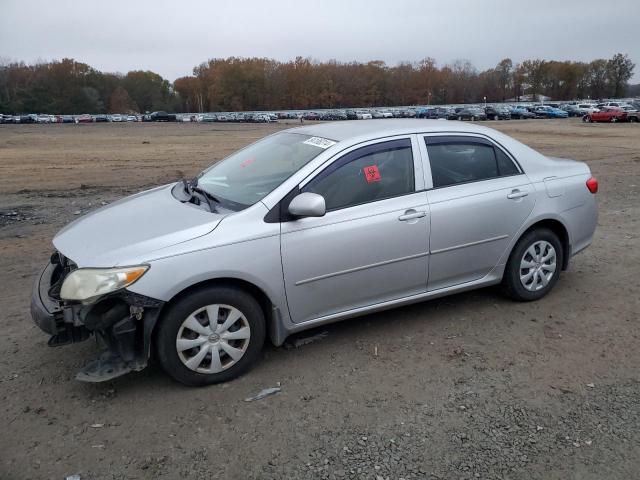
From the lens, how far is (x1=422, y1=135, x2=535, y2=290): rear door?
4.32 meters

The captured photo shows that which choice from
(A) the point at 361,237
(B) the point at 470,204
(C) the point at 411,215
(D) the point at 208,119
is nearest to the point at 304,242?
(A) the point at 361,237

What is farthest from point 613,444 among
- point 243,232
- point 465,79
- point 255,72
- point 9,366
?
point 465,79

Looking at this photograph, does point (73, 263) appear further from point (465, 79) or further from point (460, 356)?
point (465, 79)

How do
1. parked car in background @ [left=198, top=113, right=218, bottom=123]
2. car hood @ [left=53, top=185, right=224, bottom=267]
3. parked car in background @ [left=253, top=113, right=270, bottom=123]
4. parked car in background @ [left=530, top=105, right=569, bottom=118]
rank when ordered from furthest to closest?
parked car in background @ [left=198, top=113, right=218, bottom=123]
parked car in background @ [left=253, top=113, right=270, bottom=123]
parked car in background @ [left=530, top=105, right=569, bottom=118]
car hood @ [left=53, top=185, right=224, bottom=267]

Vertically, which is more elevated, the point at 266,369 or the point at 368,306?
the point at 368,306

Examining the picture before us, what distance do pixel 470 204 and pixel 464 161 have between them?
41 cm

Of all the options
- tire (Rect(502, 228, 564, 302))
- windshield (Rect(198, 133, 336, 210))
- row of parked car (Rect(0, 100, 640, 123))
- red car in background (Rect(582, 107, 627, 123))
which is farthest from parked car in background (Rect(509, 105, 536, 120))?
windshield (Rect(198, 133, 336, 210))

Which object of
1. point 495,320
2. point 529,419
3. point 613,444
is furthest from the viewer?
point 495,320

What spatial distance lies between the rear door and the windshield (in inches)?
38.3

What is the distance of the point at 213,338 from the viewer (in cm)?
357

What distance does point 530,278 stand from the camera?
16.1ft

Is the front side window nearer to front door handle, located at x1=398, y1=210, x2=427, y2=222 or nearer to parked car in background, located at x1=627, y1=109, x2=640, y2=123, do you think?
front door handle, located at x1=398, y1=210, x2=427, y2=222

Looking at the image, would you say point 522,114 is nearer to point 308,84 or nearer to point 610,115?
point 610,115

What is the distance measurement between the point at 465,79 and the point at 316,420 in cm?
16083
